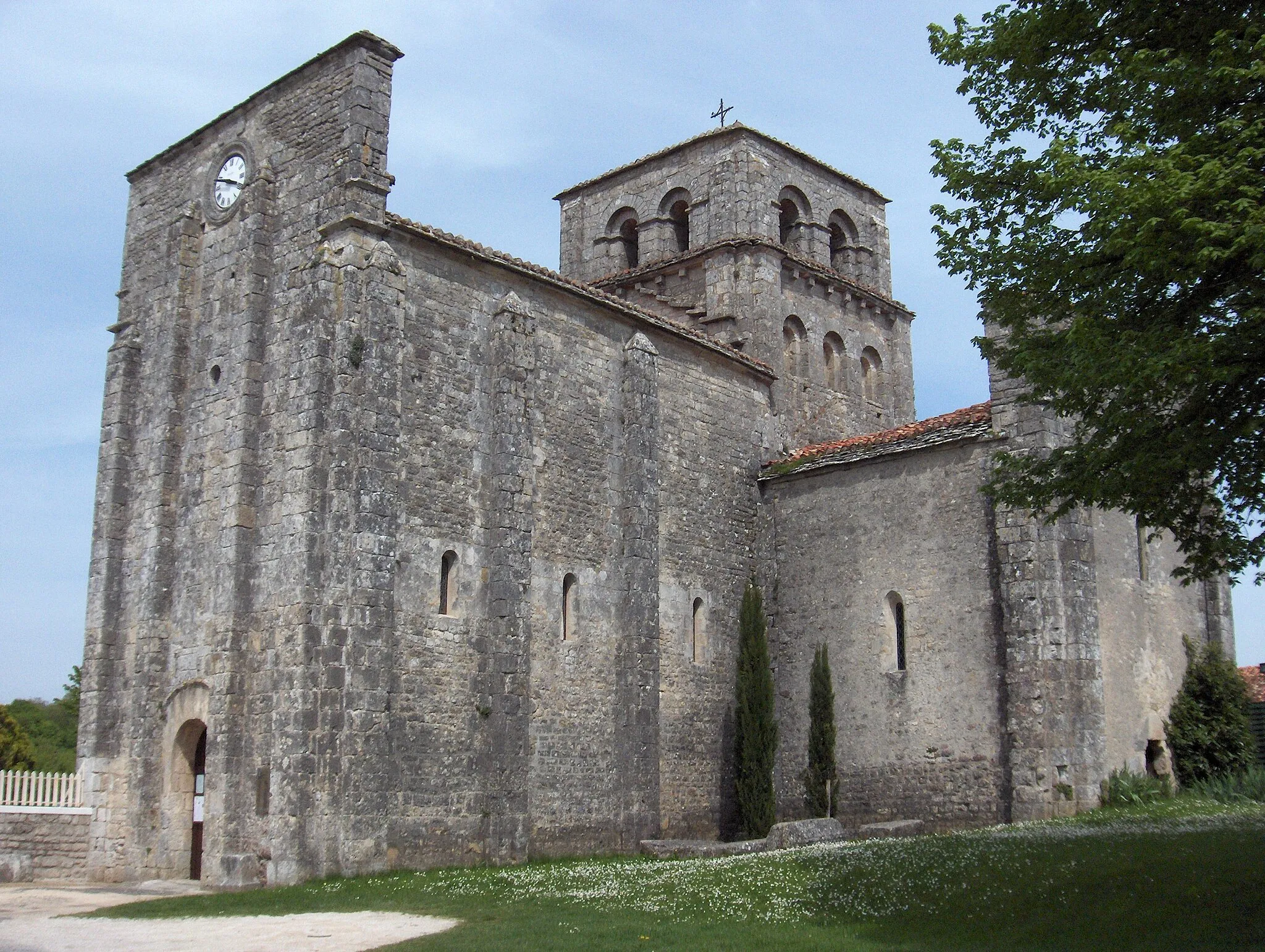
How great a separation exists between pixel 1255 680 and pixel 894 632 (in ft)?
27.3

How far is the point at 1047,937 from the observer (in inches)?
438

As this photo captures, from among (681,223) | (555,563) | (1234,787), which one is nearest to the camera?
(1234,787)

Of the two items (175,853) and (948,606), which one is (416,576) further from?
(948,606)

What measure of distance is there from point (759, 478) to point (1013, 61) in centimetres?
1329

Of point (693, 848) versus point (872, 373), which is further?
point (872, 373)

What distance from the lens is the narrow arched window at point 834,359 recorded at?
28641mm

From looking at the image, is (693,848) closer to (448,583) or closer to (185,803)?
(448,583)

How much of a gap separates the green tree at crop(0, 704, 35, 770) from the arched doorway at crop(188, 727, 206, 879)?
32.4 feet

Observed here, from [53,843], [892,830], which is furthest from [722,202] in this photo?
[53,843]

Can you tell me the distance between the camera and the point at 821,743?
22484mm

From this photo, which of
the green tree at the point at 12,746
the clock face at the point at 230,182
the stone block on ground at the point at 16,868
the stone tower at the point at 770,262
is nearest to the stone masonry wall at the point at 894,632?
the stone tower at the point at 770,262

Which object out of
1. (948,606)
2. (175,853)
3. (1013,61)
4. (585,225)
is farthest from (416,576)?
(585,225)

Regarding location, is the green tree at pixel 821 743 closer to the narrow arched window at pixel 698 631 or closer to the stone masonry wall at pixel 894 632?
the stone masonry wall at pixel 894 632

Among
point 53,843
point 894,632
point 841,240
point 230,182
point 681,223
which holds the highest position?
point 681,223
